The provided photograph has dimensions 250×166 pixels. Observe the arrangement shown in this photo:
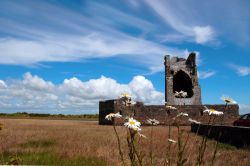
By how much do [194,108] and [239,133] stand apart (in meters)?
19.7

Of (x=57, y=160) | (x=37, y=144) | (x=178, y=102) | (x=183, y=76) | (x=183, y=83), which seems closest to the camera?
(x=57, y=160)

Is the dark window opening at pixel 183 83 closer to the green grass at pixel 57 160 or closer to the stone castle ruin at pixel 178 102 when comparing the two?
the stone castle ruin at pixel 178 102

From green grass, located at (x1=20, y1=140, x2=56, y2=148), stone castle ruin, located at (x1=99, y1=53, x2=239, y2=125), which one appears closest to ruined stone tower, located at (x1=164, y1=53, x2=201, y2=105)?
stone castle ruin, located at (x1=99, y1=53, x2=239, y2=125)

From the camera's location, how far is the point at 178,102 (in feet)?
119

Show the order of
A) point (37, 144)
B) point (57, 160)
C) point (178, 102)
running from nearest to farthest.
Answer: point (57, 160) < point (37, 144) < point (178, 102)

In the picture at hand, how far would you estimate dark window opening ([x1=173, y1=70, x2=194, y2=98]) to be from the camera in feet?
124

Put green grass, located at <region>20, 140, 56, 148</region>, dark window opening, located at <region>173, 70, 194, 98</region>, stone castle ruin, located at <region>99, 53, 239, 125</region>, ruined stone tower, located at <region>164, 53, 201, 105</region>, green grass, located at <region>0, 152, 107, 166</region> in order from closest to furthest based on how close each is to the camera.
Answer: green grass, located at <region>0, 152, 107, 166</region> < green grass, located at <region>20, 140, 56, 148</region> < stone castle ruin, located at <region>99, 53, 239, 125</region> < ruined stone tower, located at <region>164, 53, 201, 105</region> < dark window opening, located at <region>173, 70, 194, 98</region>

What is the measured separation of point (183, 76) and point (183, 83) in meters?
1.34

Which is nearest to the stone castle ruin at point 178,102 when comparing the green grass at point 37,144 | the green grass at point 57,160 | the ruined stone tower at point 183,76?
the ruined stone tower at point 183,76

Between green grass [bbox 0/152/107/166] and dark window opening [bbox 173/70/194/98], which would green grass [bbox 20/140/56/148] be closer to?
green grass [bbox 0/152/107/166]

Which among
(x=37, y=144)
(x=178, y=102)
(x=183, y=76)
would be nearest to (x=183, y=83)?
(x=183, y=76)

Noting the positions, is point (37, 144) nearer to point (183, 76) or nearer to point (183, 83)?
point (183, 76)

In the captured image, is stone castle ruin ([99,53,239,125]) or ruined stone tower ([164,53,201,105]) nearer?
stone castle ruin ([99,53,239,125])

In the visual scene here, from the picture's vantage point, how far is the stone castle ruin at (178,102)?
32281 mm
